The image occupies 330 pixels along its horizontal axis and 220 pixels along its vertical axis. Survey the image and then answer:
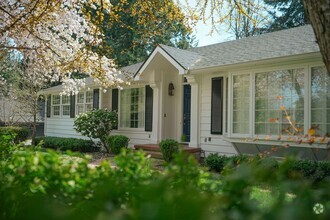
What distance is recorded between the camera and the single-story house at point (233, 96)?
770 cm

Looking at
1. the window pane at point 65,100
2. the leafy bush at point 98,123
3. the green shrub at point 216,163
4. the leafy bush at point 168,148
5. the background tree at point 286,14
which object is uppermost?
the background tree at point 286,14

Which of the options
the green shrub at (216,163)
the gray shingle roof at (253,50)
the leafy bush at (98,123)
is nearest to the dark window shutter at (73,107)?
the leafy bush at (98,123)

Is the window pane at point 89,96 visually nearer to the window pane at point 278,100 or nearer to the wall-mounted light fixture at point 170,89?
the wall-mounted light fixture at point 170,89

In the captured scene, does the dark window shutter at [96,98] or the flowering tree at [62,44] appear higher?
the flowering tree at [62,44]

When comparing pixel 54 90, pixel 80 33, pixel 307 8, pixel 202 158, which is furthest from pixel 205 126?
pixel 54 90

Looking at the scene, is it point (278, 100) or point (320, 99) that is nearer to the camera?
point (320, 99)

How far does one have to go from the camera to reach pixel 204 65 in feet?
32.2

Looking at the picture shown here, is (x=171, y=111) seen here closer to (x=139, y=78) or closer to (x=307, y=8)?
(x=139, y=78)

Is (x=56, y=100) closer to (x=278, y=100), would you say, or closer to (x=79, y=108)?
(x=79, y=108)

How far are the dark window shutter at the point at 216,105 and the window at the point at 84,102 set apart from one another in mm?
7232

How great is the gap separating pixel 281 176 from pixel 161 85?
10.6 meters

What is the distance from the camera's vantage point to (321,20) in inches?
81.0

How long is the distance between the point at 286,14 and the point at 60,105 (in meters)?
17.2

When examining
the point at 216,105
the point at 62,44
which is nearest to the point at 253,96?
the point at 216,105
